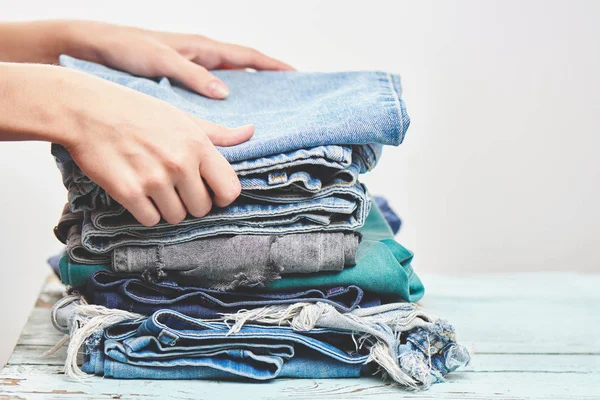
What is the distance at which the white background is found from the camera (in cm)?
168

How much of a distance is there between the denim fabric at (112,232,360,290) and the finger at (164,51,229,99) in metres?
0.34

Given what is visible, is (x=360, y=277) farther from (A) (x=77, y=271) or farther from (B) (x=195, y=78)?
(B) (x=195, y=78)

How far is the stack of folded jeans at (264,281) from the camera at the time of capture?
798 millimetres

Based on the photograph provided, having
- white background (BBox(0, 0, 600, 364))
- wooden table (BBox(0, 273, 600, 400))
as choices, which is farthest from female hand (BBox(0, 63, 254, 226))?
white background (BBox(0, 0, 600, 364))

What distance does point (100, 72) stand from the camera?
1.05 m

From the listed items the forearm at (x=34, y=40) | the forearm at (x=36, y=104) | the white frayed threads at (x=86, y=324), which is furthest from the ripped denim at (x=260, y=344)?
the forearm at (x=34, y=40)

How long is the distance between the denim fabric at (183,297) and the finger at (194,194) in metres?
0.10

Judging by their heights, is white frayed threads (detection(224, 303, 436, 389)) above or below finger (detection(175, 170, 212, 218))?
below

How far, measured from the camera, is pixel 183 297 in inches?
31.8

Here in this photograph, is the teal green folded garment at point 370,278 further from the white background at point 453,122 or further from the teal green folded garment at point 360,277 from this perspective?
the white background at point 453,122

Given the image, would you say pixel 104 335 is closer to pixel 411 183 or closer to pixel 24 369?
pixel 24 369

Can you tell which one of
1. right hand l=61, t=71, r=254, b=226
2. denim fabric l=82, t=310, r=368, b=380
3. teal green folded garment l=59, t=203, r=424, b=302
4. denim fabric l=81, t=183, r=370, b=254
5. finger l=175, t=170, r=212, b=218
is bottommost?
denim fabric l=82, t=310, r=368, b=380

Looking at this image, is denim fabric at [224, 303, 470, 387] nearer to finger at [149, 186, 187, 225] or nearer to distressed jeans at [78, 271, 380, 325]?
distressed jeans at [78, 271, 380, 325]

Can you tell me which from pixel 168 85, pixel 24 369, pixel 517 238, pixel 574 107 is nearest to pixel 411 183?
pixel 517 238
